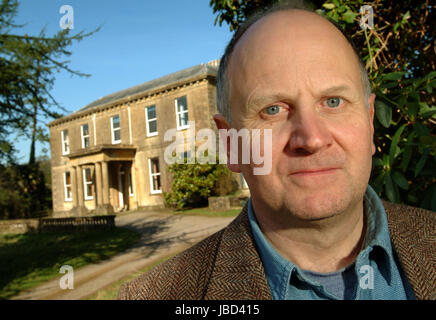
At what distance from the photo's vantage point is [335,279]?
1368 millimetres

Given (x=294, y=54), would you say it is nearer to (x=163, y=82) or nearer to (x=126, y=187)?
(x=163, y=82)

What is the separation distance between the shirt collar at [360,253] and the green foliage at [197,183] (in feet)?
57.3

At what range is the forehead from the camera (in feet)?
4.42

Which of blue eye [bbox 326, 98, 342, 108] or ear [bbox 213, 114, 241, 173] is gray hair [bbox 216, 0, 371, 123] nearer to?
ear [bbox 213, 114, 241, 173]

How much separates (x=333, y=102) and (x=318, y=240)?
564mm

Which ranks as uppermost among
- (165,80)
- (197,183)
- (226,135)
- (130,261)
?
(165,80)

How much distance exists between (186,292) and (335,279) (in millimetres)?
611

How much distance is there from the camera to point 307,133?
1.26 meters

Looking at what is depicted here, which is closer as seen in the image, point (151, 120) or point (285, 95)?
point (285, 95)

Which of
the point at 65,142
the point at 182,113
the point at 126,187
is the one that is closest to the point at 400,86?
the point at 182,113

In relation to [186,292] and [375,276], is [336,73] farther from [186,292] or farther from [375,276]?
[186,292]

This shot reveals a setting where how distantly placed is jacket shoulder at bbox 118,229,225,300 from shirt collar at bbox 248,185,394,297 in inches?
9.1

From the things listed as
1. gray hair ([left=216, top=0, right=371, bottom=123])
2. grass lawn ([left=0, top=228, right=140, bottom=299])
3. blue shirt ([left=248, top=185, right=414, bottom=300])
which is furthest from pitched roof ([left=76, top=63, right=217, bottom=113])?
blue shirt ([left=248, top=185, right=414, bottom=300])
